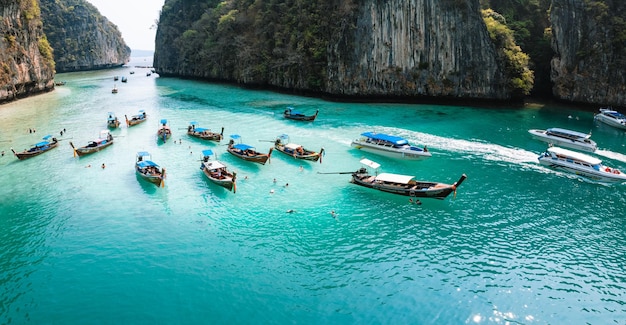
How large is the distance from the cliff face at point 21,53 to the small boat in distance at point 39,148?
1428 inches

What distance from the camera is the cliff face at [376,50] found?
7225 centimetres

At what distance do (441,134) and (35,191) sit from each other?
159ft

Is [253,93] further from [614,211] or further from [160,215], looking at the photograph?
[614,211]

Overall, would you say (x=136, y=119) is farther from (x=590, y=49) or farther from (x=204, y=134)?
(x=590, y=49)

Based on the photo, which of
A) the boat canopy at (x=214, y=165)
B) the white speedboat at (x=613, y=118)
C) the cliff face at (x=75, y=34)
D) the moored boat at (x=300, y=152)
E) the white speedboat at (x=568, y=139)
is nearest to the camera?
the boat canopy at (x=214, y=165)

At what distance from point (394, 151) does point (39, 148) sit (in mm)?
43395

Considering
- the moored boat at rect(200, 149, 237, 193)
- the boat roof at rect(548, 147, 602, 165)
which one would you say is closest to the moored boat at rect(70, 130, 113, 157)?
the moored boat at rect(200, 149, 237, 193)

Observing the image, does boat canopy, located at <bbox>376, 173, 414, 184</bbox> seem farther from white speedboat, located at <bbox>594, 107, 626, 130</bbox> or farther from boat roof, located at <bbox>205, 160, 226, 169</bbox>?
white speedboat, located at <bbox>594, 107, 626, 130</bbox>

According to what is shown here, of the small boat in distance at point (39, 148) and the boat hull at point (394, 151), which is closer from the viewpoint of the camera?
the boat hull at point (394, 151)

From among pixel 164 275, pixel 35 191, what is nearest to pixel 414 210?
pixel 164 275

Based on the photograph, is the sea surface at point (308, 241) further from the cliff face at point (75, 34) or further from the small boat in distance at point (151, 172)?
the cliff face at point (75, 34)

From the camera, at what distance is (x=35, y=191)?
35938 mm

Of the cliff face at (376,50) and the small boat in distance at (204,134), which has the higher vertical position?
the cliff face at (376,50)

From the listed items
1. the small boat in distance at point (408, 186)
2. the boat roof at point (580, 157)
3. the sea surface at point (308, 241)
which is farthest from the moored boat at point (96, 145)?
the boat roof at point (580, 157)
